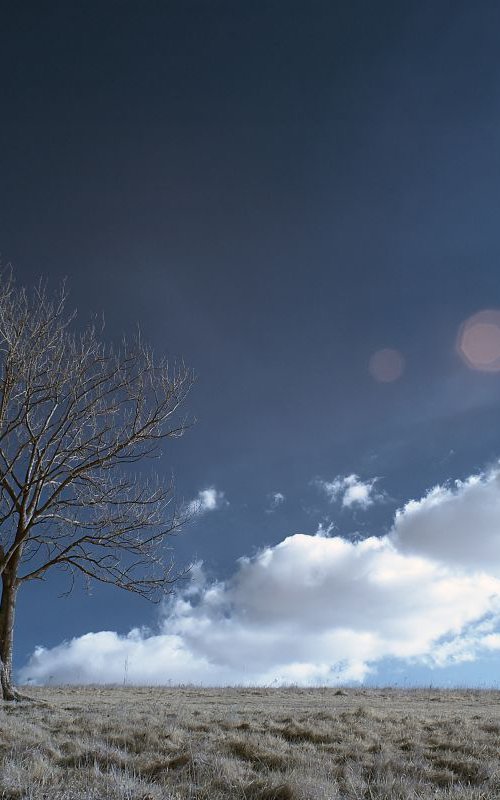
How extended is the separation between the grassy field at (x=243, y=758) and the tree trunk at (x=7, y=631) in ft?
20.6

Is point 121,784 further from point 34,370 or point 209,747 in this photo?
point 34,370

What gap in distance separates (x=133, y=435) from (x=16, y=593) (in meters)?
6.71

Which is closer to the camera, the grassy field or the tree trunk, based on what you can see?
the grassy field

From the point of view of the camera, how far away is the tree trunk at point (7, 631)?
2011 centimetres

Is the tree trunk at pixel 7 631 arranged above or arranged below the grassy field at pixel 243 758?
above

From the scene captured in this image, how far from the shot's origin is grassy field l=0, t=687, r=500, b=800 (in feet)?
24.4

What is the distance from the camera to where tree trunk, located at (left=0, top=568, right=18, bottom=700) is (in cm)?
2011

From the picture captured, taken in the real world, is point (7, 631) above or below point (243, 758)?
above

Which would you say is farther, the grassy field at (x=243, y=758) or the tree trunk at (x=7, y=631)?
the tree trunk at (x=7, y=631)

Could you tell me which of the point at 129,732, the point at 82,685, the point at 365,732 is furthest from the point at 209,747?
the point at 82,685

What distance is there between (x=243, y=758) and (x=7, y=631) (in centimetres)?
1373

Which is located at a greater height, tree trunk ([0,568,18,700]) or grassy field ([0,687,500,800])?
tree trunk ([0,568,18,700])

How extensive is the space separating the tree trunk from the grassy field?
6.27m

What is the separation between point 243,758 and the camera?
32.0 ft
